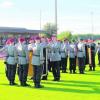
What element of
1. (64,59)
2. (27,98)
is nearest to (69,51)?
(64,59)

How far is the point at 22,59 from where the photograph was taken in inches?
525

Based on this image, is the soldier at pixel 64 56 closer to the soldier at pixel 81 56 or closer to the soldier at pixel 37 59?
the soldier at pixel 81 56

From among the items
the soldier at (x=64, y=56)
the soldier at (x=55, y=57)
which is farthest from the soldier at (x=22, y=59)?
the soldier at (x=64, y=56)

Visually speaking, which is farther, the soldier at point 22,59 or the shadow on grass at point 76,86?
the soldier at point 22,59

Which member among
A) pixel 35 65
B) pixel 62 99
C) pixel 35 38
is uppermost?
pixel 35 38

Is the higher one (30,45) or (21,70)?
(30,45)

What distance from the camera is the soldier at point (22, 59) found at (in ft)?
43.3

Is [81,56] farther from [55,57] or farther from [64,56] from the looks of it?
[55,57]

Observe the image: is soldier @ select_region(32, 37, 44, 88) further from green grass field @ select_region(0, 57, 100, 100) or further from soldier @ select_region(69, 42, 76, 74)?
soldier @ select_region(69, 42, 76, 74)

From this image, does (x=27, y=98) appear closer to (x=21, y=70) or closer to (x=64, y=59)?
(x=21, y=70)

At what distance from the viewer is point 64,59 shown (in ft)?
61.5

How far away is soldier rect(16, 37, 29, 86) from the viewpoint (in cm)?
1321

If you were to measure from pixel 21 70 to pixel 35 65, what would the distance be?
0.71m

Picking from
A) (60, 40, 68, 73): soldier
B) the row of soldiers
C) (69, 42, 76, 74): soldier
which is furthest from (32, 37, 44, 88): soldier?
(69, 42, 76, 74): soldier
